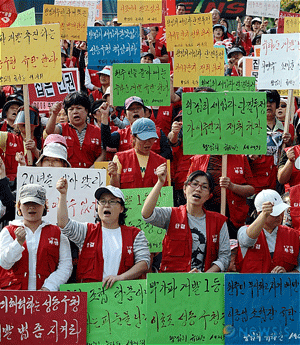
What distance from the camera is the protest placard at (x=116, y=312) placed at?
4844 mm

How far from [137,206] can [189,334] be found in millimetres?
1852

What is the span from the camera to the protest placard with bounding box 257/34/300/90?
8164 mm

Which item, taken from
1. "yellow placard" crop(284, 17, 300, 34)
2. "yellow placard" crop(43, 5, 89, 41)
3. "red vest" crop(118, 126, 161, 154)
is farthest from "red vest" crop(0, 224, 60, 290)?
"yellow placard" crop(43, 5, 89, 41)

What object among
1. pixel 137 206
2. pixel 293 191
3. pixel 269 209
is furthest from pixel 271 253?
pixel 137 206

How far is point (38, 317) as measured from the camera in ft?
15.5

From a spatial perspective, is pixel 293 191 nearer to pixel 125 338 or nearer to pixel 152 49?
pixel 125 338

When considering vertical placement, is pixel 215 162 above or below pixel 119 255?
above

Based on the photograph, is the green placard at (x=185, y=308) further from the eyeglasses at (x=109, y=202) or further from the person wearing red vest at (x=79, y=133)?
the person wearing red vest at (x=79, y=133)

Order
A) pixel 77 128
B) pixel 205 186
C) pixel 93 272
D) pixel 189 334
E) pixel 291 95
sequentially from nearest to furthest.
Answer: pixel 189 334, pixel 93 272, pixel 205 186, pixel 77 128, pixel 291 95

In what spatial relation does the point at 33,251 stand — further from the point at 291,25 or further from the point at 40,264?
the point at 291,25

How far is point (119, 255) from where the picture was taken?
217 inches

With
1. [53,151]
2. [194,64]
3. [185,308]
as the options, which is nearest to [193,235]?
[185,308]

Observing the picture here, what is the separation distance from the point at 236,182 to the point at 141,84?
2269 millimetres

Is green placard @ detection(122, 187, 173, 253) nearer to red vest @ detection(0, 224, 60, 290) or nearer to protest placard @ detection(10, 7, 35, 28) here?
red vest @ detection(0, 224, 60, 290)
